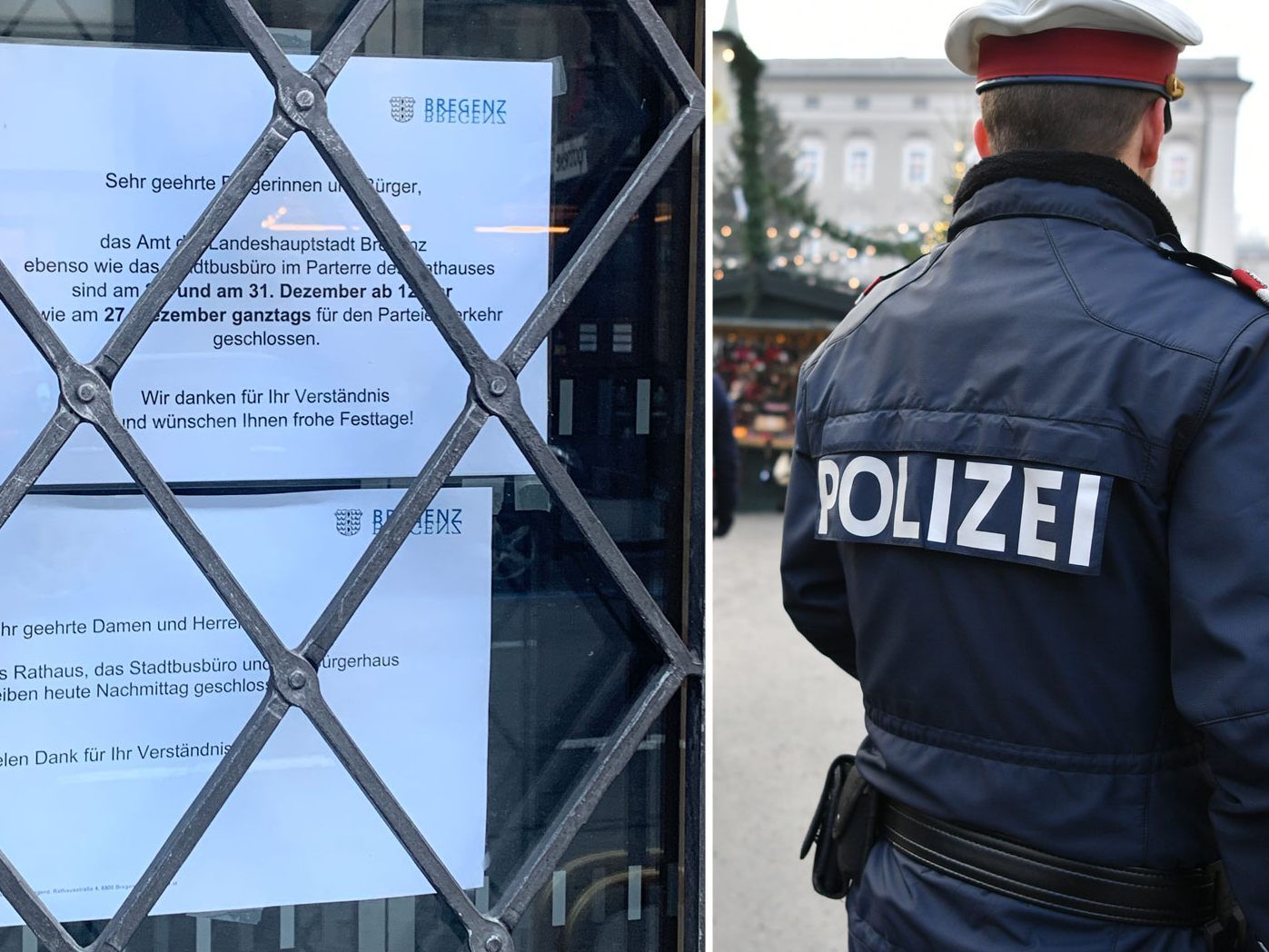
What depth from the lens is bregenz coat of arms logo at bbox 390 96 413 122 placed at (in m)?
1.51

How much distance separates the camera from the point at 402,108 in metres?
1.52

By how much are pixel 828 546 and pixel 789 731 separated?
488cm

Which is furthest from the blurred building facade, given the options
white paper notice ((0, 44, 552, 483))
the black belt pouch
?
white paper notice ((0, 44, 552, 483))

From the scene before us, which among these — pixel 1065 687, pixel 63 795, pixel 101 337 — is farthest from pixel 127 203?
pixel 1065 687

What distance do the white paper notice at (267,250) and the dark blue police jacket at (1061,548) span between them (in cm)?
56

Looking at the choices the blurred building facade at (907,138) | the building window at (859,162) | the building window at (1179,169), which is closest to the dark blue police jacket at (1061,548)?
the blurred building facade at (907,138)

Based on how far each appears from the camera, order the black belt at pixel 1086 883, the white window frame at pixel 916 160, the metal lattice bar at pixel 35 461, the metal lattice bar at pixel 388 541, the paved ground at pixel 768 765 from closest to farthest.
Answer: the metal lattice bar at pixel 35 461
the metal lattice bar at pixel 388 541
the black belt at pixel 1086 883
the paved ground at pixel 768 765
the white window frame at pixel 916 160

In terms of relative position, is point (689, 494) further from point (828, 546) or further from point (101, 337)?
point (101, 337)

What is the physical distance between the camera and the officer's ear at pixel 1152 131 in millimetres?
1846

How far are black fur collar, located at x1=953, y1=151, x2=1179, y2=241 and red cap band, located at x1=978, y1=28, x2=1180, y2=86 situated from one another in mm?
118

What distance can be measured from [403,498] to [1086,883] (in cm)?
98

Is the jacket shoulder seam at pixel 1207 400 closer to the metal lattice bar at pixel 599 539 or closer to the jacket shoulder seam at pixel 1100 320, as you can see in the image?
the jacket shoulder seam at pixel 1100 320

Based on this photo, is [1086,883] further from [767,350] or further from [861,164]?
[861,164]

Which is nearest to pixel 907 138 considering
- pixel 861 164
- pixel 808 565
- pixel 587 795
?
pixel 861 164
